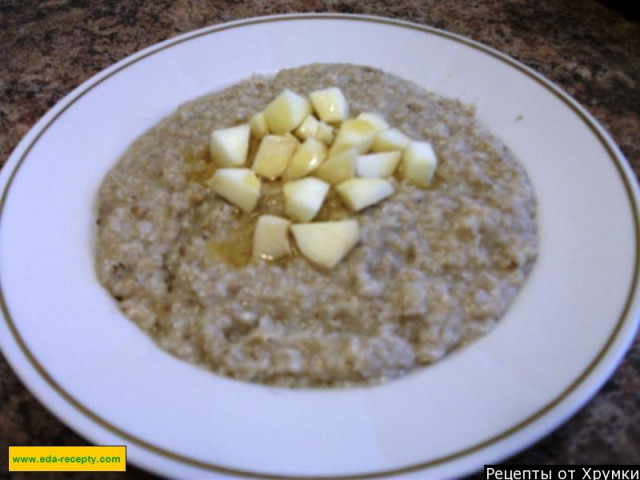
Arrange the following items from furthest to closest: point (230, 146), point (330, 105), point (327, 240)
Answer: point (330, 105), point (230, 146), point (327, 240)

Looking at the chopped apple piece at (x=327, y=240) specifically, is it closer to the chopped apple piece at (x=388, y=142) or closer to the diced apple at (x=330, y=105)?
the chopped apple piece at (x=388, y=142)

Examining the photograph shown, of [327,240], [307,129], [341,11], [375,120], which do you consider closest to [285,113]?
[307,129]

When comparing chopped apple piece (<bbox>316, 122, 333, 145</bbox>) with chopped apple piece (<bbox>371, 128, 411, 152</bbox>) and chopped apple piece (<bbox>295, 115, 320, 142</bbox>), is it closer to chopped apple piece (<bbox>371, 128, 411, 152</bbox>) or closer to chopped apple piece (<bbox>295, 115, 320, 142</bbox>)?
chopped apple piece (<bbox>295, 115, 320, 142</bbox>)

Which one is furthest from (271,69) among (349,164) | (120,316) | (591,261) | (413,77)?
(591,261)

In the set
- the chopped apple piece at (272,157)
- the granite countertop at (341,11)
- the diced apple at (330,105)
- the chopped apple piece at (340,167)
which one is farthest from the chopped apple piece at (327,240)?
the granite countertop at (341,11)

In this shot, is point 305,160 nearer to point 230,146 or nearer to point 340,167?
point 340,167

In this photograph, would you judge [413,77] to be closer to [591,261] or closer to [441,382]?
[591,261]

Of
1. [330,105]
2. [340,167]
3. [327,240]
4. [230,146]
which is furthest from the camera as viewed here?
[330,105]
